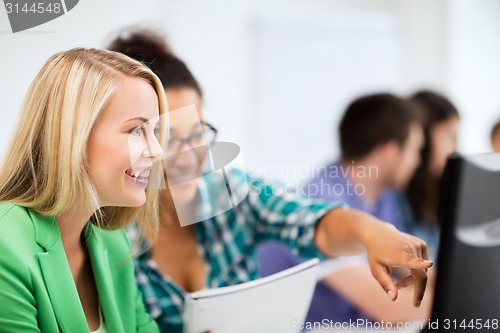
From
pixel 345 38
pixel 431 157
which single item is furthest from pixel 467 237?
pixel 345 38

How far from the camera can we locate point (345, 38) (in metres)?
2.35

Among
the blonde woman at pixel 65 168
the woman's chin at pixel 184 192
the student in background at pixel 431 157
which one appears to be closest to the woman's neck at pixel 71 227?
the blonde woman at pixel 65 168

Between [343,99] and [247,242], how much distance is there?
5.12ft

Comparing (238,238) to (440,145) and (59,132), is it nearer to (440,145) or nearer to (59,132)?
(59,132)

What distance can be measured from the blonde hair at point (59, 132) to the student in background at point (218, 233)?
77 mm

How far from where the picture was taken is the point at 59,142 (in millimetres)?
520

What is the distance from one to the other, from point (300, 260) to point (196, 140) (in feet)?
1.24

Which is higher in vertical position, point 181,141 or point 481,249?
point 181,141

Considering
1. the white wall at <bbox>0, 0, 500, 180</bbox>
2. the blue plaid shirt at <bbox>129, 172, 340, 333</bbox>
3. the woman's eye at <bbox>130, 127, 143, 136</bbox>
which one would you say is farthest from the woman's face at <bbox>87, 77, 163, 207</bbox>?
the white wall at <bbox>0, 0, 500, 180</bbox>

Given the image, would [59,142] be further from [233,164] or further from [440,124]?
[440,124]

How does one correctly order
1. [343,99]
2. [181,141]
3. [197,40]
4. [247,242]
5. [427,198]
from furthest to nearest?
1. [343,99]
2. [197,40]
3. [427,198]
4. [247,242]
5. [181,141]

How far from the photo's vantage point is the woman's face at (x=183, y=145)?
2.03ft

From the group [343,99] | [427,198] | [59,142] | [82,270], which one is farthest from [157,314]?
[343,99]

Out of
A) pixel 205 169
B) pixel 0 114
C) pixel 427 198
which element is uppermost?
pixel 0 114
